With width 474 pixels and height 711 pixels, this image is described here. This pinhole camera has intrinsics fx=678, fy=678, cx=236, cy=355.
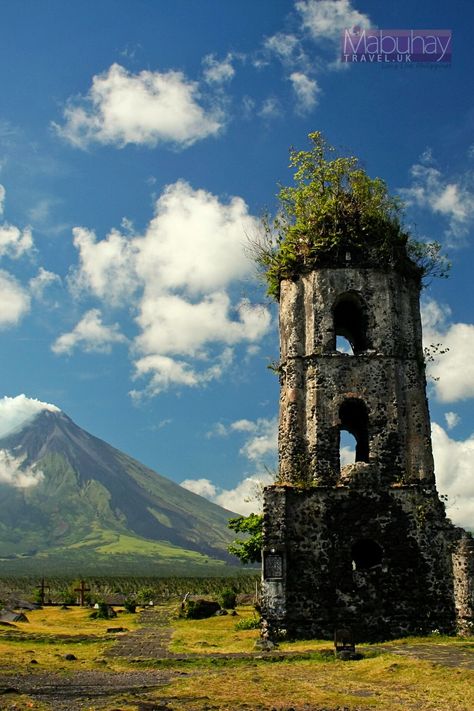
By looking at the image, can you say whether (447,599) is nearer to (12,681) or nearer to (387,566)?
(387,566)

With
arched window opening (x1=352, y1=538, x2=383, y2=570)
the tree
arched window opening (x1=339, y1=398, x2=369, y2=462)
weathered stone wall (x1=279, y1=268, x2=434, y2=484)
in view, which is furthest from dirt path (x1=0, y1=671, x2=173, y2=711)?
the tree

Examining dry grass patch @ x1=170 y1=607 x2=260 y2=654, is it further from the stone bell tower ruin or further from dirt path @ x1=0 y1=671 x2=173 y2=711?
dirt path @ x1=0 y1=671 x2=173 y2=711

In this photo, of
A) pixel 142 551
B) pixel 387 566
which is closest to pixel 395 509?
pixel 387 566

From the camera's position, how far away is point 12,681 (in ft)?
35.1

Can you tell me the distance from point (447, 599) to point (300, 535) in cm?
365

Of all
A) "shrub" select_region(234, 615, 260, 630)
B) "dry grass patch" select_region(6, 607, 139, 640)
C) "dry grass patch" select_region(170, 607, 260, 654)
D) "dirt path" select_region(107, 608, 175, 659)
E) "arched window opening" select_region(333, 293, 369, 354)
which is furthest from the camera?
"dry grass patch" select_region(6, 607, 139, 640)

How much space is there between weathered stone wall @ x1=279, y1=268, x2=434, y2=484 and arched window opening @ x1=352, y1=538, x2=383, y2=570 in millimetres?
1678

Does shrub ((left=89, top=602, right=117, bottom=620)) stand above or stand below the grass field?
below

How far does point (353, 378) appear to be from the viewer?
685 inches

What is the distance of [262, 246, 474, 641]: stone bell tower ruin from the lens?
15578mm

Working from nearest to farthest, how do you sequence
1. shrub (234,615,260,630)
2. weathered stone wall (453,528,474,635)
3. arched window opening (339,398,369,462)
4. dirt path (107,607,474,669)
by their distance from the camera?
dirt path (107,607,474,669) → weathered stone wall (453,528,474,635) → arched window opening (339,398,369,462) → shrub (234,615,260,630)

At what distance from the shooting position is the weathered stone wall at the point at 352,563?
1549cm

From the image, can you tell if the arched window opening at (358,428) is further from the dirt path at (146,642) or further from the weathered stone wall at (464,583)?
the dirt path at (146,642)

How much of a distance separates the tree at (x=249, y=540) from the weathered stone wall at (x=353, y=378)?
337 inches
